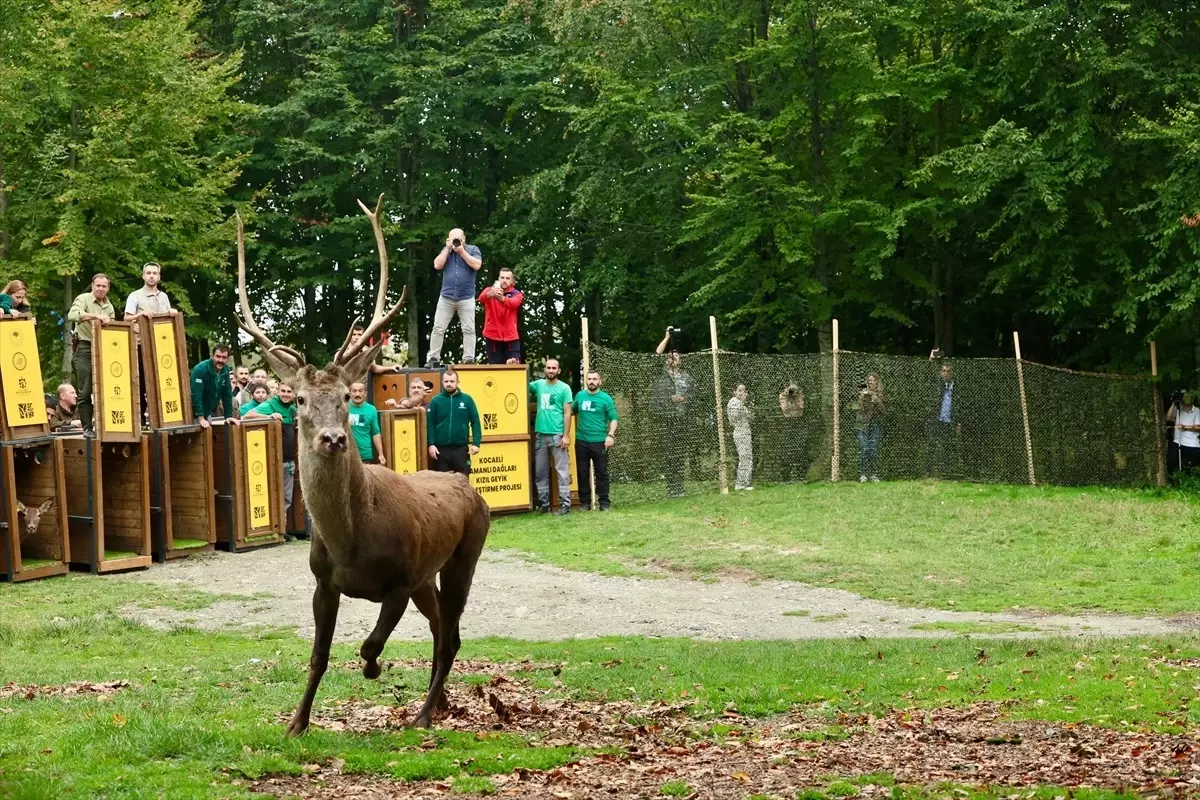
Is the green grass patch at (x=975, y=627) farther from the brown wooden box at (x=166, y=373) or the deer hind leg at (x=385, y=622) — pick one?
the brown wooden box at (x=166, y=373)

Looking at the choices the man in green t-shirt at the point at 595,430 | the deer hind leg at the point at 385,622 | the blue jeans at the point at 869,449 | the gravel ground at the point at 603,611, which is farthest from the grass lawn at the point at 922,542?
the deer hind leg at the point at 385,622

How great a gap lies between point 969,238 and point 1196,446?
7.38m

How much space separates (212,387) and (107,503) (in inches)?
79.8

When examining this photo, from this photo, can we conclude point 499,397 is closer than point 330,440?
No

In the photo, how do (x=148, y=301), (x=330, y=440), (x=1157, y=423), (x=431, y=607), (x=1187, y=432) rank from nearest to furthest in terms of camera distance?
(x=330, y=440) < (x=431, y=607) < (x=148, y=301) < (x=1187, y=432) < (x=1157, y=423)

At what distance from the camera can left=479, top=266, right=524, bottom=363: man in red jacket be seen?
22812 mm

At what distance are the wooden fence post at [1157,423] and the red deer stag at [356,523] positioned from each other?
20066 mm

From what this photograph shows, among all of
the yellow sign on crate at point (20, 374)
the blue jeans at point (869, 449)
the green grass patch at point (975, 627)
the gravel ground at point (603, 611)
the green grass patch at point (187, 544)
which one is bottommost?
the green grass patch at point (975, 627)

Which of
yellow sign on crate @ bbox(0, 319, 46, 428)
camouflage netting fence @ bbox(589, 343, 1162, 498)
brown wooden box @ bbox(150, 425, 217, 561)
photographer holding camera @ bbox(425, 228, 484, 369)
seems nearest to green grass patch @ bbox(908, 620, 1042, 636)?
brown wooden box @ bbox(150, 425, 217, 561)

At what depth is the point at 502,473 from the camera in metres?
22.7

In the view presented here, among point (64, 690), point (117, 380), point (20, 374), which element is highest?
point (20, 374)

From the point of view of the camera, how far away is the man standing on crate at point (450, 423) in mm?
20250

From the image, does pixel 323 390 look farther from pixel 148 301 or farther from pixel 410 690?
pixel 148 301

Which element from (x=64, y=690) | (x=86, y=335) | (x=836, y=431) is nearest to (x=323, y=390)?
(x=64, y=690)
